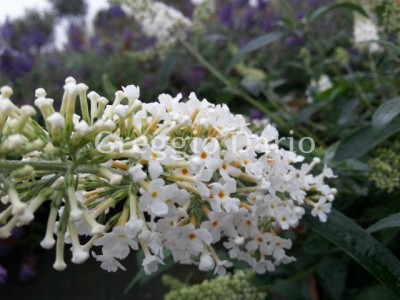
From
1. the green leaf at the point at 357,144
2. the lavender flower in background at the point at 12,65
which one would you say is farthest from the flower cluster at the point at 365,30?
the lavender flower in background at the point at 12,65

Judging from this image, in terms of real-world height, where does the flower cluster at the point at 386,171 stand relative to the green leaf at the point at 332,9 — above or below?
below

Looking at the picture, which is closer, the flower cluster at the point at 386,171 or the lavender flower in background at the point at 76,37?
the flower cluster at the point at 386,171

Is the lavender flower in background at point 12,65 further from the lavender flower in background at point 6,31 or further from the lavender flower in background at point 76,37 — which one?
the lavender flower in background at point 76,37

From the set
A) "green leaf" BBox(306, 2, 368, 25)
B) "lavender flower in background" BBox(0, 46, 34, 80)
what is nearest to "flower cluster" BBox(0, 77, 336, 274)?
"green leaf" BBox(306, 2, 368, 25)

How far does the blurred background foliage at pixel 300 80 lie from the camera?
34.8 inches

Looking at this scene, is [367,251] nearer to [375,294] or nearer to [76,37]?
[375,294]

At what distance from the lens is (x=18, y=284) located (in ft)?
5.91

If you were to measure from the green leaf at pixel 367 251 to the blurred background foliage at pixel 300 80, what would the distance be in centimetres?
1

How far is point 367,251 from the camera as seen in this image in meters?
0.65

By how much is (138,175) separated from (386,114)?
0.42 metres

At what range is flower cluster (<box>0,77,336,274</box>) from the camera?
1.75 feet

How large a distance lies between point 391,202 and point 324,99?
344mm

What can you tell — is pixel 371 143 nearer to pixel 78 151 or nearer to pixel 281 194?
pixel 281 194

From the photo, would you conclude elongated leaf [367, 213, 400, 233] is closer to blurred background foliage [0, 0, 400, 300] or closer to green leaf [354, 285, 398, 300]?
blurred background foliage [0, 0, 400, 300]
